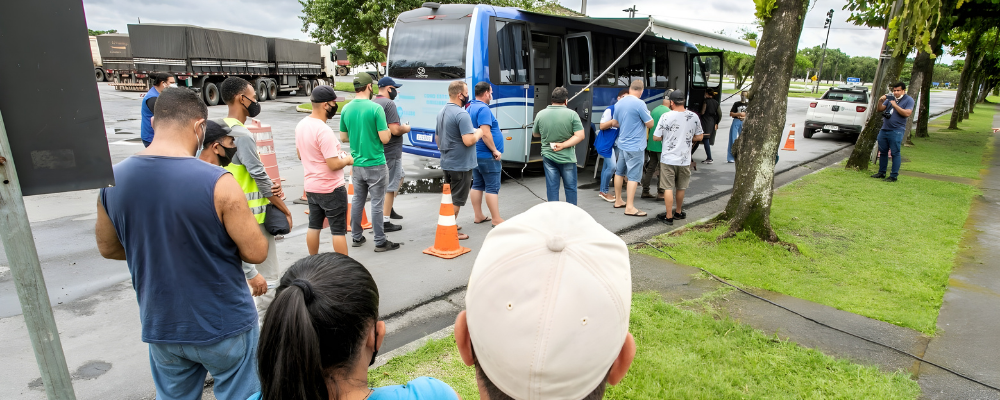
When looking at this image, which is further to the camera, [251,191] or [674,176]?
[674,176]

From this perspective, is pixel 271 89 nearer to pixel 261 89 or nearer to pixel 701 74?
pixel 261 89

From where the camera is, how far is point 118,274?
16.1 ft

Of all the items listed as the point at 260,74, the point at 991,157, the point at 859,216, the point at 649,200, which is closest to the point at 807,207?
the point at 859,216

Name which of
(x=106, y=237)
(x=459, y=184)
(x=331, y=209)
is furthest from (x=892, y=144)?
(x=106, y=237)

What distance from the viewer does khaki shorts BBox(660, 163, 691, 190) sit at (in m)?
6.73

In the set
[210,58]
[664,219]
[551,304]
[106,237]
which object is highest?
[210,58]

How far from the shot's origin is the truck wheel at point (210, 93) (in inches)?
928

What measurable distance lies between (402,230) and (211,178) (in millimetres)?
4364

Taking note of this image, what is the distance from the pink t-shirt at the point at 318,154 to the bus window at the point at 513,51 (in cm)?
487

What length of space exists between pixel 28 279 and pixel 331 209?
9.68 feet

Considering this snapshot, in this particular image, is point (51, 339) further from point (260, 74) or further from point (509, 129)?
point (260, 74)

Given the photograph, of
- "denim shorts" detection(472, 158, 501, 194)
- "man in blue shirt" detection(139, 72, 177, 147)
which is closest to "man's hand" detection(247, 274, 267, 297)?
"denim shorts" detection(472, 158, 501, 194)

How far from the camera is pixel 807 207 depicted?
7.49 m

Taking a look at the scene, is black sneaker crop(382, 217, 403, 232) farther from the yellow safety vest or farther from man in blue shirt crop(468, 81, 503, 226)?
the yellow safety vest
